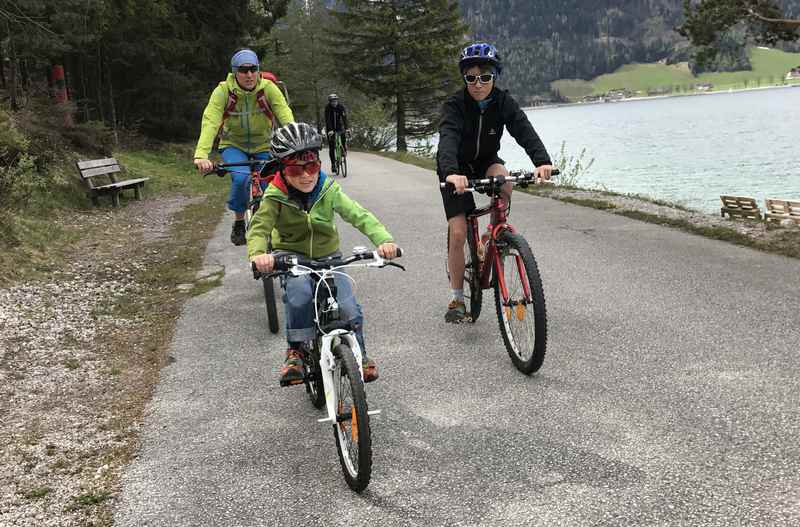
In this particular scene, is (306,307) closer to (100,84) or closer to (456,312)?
(456,312)

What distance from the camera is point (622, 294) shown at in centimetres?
667

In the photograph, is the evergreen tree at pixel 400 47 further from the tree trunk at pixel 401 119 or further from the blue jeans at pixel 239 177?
the blue jeans at pixel 239 177

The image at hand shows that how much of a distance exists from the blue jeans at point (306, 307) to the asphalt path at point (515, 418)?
641mm

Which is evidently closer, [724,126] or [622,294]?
[622,294]

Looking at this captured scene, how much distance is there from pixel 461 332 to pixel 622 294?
186 centimetres

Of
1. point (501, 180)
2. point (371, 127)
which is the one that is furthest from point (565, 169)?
point (371, 127)

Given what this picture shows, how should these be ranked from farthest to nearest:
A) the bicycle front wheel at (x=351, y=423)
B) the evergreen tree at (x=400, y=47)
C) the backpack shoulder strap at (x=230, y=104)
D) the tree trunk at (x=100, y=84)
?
1. the evergreen tree at (x=400, y=47)
2. the tree trunk at (x=100, y=84)
3. the backpack shoulder strap at (x=230, y=104)
4. the bicycle front wheel at (x=351, y=423)

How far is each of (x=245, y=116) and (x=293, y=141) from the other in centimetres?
342

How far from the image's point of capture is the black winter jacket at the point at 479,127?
5.01 m

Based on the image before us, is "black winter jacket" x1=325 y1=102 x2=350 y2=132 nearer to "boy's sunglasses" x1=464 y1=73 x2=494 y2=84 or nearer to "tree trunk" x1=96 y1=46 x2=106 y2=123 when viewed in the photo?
"tree trunk" x1=96 y1=46 x2=106 y2=123

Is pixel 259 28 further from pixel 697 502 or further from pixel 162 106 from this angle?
pixel 697 502

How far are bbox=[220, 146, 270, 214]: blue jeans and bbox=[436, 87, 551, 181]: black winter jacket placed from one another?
100 inches

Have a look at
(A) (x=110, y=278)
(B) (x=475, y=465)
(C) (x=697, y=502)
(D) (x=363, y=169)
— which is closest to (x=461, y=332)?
(B) (x=475, y=465)

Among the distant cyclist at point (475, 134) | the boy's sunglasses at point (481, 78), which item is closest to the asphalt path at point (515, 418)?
the distant cyclist at point (475, 134)
